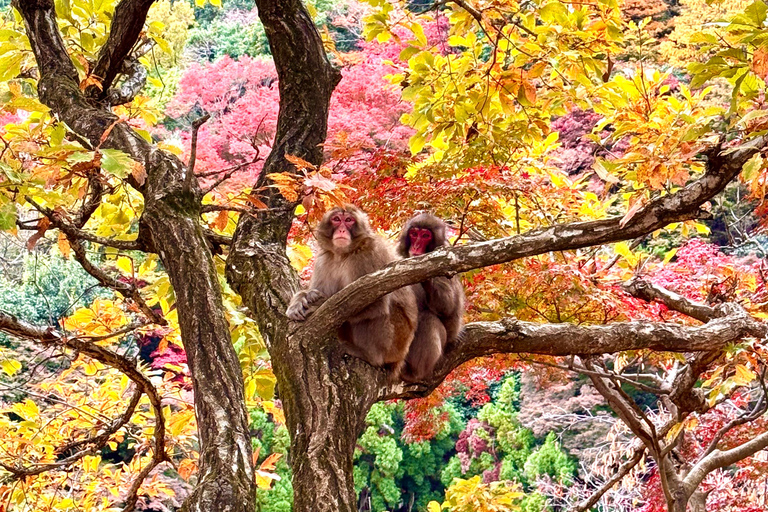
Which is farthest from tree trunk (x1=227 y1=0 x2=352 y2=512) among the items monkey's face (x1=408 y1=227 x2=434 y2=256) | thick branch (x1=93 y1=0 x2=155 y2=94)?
monkey's face (x1=408 y1=227 x2=434 y2=256)

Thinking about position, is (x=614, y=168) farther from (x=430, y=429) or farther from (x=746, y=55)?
(x=430, y=429)

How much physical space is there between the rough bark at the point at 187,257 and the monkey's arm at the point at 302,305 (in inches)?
12.2

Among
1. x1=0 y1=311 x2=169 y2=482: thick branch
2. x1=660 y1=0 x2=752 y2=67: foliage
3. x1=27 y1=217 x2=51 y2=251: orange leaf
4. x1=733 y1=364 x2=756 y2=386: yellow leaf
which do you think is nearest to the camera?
x1=27 y1=217 x2=51 y2=251: orange leaf

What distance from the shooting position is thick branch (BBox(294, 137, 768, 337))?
2.20 m

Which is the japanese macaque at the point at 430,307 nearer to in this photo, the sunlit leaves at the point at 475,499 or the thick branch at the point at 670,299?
the thick branch at the point at 670,299

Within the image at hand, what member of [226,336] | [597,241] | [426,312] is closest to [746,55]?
[597,241]

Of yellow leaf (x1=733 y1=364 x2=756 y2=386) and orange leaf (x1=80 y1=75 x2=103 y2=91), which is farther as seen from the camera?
yellow leaf (x1=733 y1=364 x2=756 y2=386)

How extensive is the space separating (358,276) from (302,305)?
67cm

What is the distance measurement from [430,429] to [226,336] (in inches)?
133

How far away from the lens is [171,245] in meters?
2.72

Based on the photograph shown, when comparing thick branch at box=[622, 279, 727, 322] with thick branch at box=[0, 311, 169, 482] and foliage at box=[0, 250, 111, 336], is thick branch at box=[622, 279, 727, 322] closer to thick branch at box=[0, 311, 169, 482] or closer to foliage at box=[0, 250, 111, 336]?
thick branch at box=[0, 311, 169, 482]

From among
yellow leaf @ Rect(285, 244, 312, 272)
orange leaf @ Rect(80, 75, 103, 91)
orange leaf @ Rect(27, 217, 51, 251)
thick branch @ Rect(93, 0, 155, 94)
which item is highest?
thick branch @ Rect(93, 0, 155, 94)

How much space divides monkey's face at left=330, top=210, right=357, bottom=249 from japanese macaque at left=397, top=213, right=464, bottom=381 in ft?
1.17

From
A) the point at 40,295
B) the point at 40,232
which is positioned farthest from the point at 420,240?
the point at 40,295
